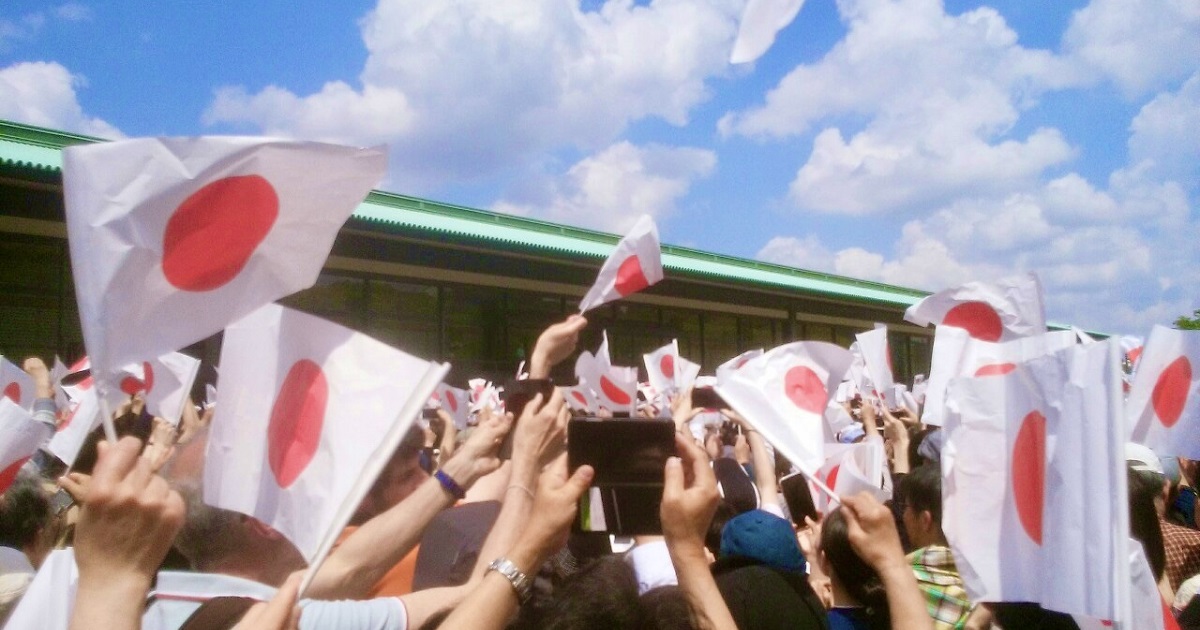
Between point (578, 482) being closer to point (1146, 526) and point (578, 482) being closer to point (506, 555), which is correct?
point (506, 555)

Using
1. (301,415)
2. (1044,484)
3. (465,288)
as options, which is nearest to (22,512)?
(301,415)

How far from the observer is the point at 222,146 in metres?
1.97

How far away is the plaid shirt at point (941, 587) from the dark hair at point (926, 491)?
201mm

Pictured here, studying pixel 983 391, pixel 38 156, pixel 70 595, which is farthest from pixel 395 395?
pixel 38 156

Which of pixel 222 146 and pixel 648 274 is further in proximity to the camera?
pixel 648 274

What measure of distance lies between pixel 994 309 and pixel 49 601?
4.28 meters

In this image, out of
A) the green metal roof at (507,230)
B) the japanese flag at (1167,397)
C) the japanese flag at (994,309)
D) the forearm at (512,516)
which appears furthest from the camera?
the green metal roof at (507,230)

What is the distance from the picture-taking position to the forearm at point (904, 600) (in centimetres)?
175

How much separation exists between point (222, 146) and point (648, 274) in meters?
2.58

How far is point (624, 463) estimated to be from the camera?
2037 millimetres

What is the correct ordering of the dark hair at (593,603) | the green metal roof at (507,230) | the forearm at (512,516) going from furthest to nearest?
the green metal roof at (507,230), the forearm at (512,516), the dark hair at (593,603)

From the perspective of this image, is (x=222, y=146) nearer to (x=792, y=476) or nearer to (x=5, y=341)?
(x=792, y=476)

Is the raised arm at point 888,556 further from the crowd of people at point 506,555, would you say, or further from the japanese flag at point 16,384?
the japanese flag at point 16,384

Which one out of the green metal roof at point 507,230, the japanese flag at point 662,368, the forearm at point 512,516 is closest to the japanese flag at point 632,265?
the forearm at point 512,516
